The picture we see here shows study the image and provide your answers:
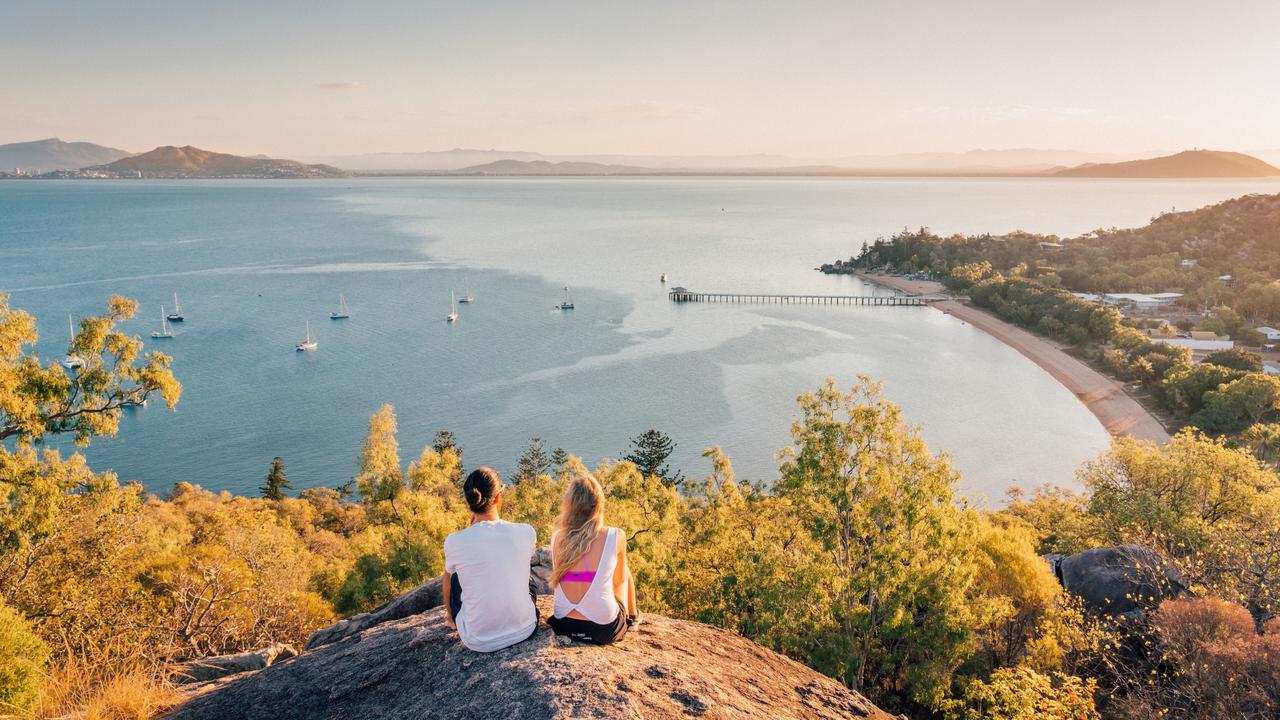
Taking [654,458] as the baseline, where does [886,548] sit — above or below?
above

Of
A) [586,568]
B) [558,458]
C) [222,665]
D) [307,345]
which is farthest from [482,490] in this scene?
[307,345]

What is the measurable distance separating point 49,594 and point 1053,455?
62.5m

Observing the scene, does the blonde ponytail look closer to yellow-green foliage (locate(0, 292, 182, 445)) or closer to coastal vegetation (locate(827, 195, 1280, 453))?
yellow-green foliage (locate(0, 292, 182, 445))

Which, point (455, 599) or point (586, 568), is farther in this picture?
point (455, 599)

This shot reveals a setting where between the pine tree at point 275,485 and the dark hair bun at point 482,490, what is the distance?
151ft

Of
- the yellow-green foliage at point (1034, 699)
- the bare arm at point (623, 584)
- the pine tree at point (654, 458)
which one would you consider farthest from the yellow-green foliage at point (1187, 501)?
the pine tree at point (654, 458)

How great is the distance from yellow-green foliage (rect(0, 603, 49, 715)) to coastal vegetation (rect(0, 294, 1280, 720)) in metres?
0.02

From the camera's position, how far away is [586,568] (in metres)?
5.85

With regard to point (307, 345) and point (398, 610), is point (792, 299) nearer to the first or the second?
point (307, 345)

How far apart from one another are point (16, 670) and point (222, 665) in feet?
Result: 7.34

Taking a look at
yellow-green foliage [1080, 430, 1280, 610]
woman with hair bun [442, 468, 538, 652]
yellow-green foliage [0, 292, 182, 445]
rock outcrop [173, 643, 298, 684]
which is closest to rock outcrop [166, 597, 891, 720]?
woman with hair bun [442, 468, 538, 652]

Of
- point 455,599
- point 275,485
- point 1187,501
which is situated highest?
point 455,599

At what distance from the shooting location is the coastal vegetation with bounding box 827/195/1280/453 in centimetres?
5377

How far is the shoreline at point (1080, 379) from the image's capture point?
5913 cm
